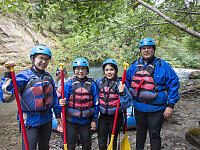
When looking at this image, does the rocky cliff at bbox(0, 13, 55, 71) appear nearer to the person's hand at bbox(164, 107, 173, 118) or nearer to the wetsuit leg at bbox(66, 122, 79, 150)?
the wetsuit leg at bbox(66, 122, 79, 150)

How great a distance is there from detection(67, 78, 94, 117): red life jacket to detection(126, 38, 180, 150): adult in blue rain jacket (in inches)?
29.9

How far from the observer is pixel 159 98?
218 centimetres

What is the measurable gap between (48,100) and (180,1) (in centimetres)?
397

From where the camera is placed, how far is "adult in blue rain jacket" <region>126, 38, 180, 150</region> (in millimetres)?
2160

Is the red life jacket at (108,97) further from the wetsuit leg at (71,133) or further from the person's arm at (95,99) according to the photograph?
the wetsuit leg at (71,133)

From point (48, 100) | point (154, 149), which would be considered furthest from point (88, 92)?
point (154, 149)

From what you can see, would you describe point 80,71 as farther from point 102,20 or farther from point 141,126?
point 141,126

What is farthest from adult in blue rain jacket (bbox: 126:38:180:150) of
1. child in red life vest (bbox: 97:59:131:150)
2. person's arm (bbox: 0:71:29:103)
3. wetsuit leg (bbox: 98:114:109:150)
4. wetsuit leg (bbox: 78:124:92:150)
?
person's arm (bbox: 0:71:29:103)

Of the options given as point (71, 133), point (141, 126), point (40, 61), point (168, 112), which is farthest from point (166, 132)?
point (40, 61)

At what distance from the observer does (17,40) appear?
535 inches

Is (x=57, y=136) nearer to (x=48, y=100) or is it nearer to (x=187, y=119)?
(x=48, y=100)

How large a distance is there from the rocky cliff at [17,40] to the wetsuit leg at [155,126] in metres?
12.0

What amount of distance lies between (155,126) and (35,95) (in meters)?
1.87

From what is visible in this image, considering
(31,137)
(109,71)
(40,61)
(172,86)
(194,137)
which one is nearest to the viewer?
(31,137)
